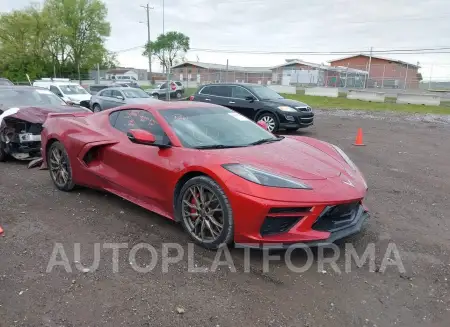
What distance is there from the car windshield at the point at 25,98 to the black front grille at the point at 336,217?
6912 millimetres

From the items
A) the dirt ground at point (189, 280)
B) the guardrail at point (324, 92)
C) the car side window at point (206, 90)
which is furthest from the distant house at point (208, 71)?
the dirt ground at point (189, 280)

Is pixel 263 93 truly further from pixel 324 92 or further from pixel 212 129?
pixel 324 92

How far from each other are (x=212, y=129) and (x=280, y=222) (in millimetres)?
1473

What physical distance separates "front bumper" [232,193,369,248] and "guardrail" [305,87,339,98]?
23.6 meters

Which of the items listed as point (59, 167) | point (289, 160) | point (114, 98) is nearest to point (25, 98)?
point (59, 167)

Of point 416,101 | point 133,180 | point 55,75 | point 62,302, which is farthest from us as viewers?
point 55,75

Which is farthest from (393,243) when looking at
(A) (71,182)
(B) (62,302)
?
(A) (71,182)

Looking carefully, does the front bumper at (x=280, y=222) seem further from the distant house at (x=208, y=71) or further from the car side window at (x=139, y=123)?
the distant house at (x=208, y=71)

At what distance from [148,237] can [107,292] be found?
3.19 ft

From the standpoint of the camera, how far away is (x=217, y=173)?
334 centimetres

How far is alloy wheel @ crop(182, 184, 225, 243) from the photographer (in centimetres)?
341

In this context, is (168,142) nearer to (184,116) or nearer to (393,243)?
(184,116)

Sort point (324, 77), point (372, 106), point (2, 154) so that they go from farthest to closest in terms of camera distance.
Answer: point (324, 77) → point (372, 106) → point (2, 154)

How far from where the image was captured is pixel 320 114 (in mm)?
17859
